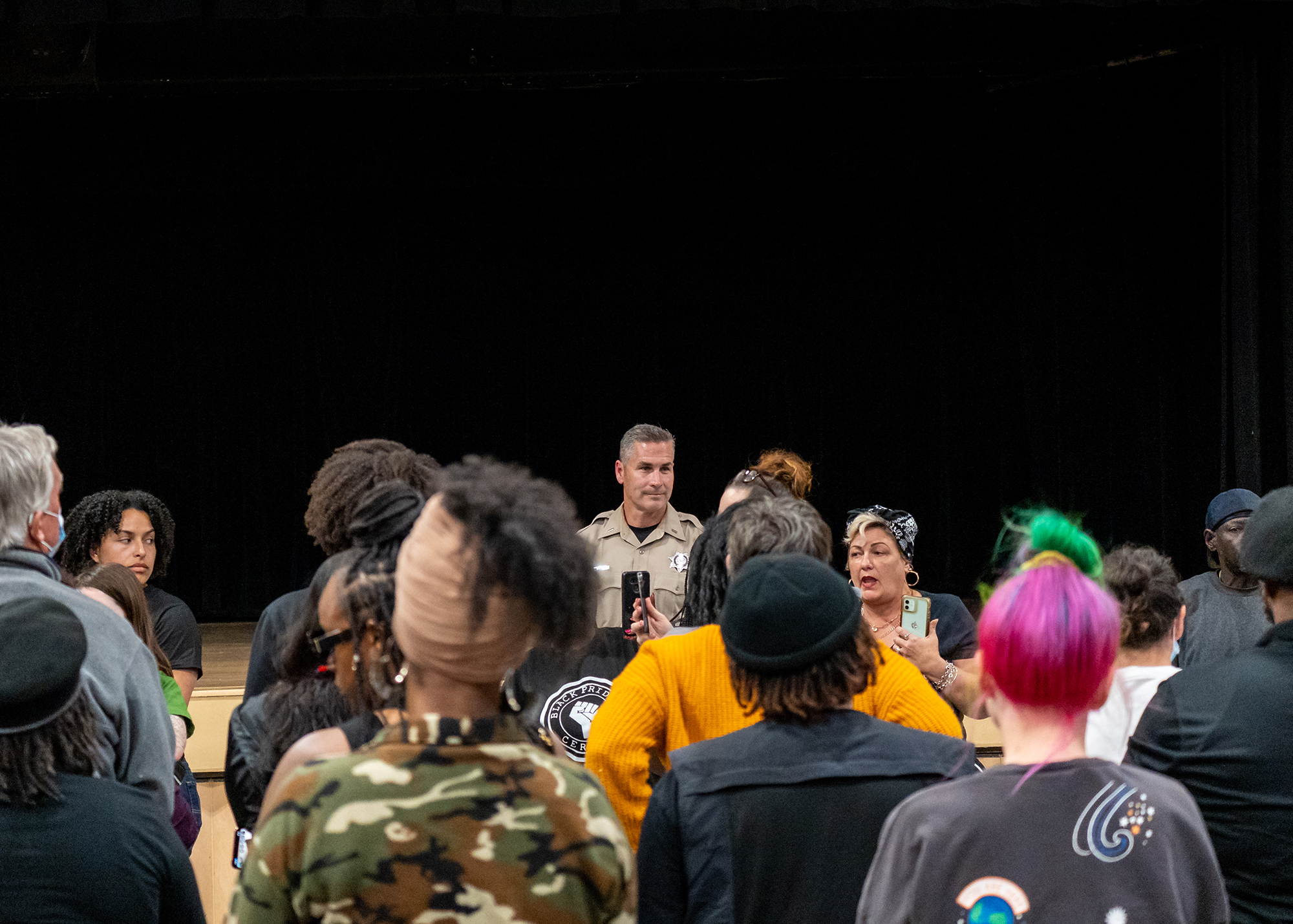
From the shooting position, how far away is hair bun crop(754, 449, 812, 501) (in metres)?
4.25

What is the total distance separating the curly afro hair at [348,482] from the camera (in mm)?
2398

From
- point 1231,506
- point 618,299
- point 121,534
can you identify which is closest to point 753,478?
point 1231,506

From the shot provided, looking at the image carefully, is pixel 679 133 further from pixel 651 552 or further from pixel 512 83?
pixel 651 552

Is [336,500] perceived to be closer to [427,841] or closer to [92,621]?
[92,621]

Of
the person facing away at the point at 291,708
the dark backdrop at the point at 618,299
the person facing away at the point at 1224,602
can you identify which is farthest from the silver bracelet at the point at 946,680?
the dark backdrop at the point at 618,299

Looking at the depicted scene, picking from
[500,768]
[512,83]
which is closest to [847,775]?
[500,768]

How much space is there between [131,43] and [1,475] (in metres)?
5.11

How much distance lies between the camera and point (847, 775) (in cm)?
165

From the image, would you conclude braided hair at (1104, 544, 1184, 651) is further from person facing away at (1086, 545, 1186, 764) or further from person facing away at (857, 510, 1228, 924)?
person facing away at (857, 510, 1228, 924)

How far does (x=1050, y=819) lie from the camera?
4.33 feet

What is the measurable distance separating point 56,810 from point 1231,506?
3260mm

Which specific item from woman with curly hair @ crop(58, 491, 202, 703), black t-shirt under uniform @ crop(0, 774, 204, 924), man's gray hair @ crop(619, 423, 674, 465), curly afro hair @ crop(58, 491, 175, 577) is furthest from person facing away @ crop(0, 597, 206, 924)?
man's gray hair @ crop(619, 423, 674, 465)

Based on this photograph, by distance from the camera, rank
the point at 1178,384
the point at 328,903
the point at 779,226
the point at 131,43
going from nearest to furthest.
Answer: the point at 328,903 → the point at 131,43 → the point at 1178,384 → the point at 779,226

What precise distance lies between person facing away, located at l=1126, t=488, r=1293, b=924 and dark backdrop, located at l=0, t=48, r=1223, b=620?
5.10m
